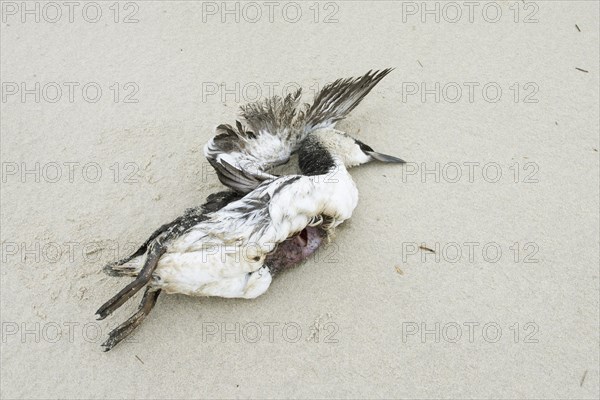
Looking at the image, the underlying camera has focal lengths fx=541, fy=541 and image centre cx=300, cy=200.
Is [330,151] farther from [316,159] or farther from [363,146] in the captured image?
[363,146]

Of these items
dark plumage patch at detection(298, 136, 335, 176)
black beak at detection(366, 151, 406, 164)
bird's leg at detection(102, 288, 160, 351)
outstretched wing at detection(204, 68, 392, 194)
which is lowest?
bird's leg at detection(102, 288, 160, 351)

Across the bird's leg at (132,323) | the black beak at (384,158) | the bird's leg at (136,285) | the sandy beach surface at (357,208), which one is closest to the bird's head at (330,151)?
the black beak at (384,158)

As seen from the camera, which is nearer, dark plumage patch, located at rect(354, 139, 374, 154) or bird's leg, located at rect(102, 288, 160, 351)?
bird's leg, located at rect(102, 288, 160, 351)

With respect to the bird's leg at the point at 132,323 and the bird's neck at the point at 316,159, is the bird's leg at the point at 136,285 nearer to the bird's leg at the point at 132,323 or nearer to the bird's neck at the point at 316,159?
the bird's leg at the point at 132,323

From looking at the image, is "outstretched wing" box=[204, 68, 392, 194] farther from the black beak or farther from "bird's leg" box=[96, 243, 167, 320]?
"bird's leg" box=[96, 243, 167, 320]

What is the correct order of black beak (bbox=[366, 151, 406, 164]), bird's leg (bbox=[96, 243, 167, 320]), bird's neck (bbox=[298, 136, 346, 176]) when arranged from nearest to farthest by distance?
bird's leg (bbox=[96, 243, 167, 320])
bird's neck (bbox=[298, 136, 346, 176])
black beak (bbox=[366, 151, 406, 164])

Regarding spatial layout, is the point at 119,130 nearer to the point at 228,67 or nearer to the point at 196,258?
the point at 228,67

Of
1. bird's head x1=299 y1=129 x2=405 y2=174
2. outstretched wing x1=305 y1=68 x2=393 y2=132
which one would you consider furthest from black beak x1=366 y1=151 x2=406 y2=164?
outstretched wing x1=305 y1=68 x2=393 y2=132
